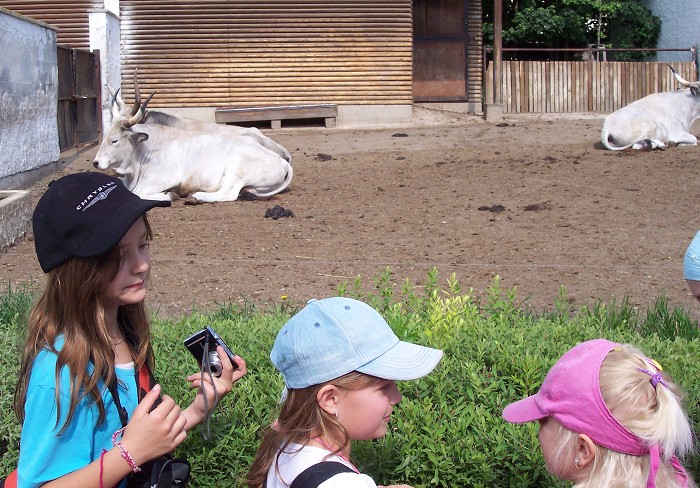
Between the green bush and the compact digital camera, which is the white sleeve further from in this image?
the green bush

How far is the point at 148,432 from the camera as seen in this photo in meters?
2.22

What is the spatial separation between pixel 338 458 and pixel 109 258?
783 mm

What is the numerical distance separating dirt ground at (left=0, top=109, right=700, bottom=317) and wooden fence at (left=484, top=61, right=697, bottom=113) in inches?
245

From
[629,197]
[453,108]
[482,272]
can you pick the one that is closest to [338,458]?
[482,272]

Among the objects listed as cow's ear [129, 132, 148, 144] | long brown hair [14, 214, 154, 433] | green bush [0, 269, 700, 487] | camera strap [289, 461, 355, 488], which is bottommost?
green bush [0, 269, 700, 487]

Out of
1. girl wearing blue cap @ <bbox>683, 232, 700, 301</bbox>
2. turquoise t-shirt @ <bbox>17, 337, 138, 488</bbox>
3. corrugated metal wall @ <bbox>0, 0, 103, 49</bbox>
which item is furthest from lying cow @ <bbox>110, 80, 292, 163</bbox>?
turquoise t-shirt @ <bbox>17, 337, 138, 488</bbox>

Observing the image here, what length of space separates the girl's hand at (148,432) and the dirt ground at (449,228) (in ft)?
11.0

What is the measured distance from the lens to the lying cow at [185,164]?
36.7 ft

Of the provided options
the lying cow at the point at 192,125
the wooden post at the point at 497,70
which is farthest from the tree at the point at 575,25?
the lying cow at the point at 192,125

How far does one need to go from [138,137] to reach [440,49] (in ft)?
35.3

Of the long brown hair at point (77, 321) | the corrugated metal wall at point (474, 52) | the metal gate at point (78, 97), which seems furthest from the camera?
the corrugated metal wall at point (474, 52)

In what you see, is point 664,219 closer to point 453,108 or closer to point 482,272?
point 482,272

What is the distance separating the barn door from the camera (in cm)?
2038

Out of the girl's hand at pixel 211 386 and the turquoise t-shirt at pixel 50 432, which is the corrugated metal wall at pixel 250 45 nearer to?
the girl's hand at pixel 211 386
